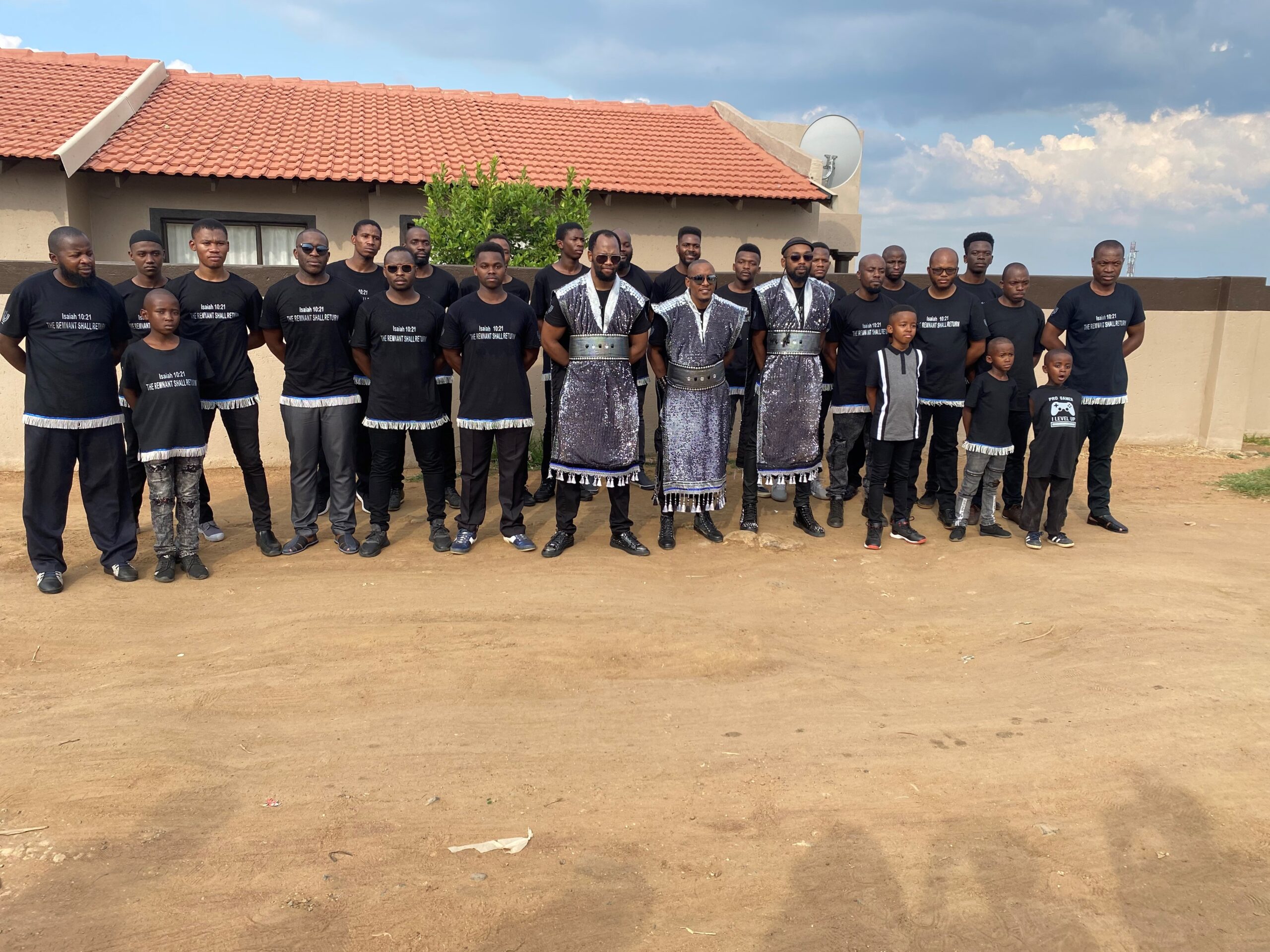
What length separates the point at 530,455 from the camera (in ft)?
28.8

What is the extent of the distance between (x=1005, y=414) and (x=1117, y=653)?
227cm

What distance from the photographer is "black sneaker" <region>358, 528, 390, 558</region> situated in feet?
19.3

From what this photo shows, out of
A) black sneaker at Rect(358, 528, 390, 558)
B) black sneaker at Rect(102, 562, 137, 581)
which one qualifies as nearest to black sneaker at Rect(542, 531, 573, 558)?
black sneaker at Rect(358, 528, 390, 558)

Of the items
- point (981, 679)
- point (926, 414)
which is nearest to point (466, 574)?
point (981, 679)

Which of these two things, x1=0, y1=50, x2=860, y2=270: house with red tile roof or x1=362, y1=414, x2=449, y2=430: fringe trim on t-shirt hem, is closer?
x1=362, y1=414, x2=449, y2=430: fringe trim on t-shirt hem

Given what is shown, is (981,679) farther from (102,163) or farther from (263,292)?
(102,163)

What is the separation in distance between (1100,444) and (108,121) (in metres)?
12.5

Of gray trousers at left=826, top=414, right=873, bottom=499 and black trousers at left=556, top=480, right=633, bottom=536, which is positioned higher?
gray trousers at left=826, top=414, right=873, bottom=499

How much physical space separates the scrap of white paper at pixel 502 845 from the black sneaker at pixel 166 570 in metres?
3.31

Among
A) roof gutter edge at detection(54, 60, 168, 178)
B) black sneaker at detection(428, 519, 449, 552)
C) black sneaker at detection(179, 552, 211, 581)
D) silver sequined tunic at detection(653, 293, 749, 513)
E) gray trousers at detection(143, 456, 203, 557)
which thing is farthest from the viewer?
roof gutter edge at detection(54, 60, 168, 178)

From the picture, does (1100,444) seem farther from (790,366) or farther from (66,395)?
(66,395)

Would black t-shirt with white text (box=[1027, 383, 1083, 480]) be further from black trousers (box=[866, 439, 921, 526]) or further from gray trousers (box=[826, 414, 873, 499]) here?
gray trousers (box=[826, 414, 873, 499])

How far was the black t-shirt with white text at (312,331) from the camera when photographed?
5652 mm

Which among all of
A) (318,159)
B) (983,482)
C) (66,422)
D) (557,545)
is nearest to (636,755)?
(557,545)
